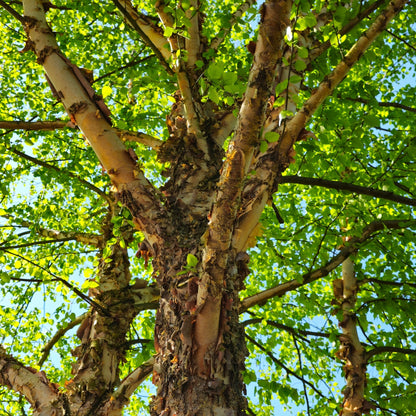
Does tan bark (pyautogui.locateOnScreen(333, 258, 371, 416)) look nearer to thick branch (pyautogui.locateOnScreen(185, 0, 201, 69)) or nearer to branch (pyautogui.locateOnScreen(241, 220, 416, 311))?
branch (pyautogui.locateOnScreen(241, 220, 416, 311))

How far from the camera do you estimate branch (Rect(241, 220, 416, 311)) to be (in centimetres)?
382

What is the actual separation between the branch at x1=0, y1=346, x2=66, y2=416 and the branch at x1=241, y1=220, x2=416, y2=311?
1.70 metres

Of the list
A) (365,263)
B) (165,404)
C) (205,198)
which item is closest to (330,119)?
(205,198)

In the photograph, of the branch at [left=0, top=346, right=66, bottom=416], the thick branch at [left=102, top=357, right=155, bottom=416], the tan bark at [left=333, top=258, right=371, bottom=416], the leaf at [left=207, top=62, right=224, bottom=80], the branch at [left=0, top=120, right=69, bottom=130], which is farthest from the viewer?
the branch at [left=0, top=120, right=69, bottom=130]

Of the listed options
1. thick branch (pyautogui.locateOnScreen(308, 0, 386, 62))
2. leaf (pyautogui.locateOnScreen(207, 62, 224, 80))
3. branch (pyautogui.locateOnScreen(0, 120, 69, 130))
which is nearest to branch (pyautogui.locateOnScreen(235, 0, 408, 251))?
leaf (pyautogui.locateOnScreen(207, 62, 224, 80))

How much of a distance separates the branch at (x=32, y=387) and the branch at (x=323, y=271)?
1699 mm

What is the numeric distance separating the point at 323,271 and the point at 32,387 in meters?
2.73

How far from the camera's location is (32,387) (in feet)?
10.1

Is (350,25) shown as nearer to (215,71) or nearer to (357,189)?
(357,189)

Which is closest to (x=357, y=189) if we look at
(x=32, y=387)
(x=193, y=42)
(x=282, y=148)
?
(x=282, y=148)

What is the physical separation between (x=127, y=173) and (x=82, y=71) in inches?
45.2

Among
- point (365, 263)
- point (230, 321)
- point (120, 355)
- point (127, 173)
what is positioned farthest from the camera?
point (365, 263)

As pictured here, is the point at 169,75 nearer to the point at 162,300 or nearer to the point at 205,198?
the point at 205,198

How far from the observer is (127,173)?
2928 millimetres
